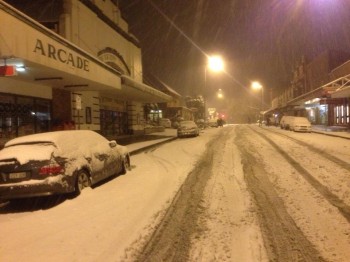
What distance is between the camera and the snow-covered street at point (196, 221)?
5531mm

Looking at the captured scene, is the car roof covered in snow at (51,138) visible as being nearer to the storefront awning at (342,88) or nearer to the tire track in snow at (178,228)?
the tire track in snow at (178,228)

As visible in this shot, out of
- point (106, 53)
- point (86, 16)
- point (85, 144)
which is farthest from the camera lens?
point (106, 53)

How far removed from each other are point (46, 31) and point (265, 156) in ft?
32.5

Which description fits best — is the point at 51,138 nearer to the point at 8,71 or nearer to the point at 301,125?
the point at 8,71

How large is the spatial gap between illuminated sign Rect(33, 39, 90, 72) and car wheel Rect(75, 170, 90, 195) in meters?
5.48

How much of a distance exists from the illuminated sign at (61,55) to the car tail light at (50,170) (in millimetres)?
5865

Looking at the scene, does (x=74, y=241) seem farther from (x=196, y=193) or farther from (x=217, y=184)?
(x=217, y=184)

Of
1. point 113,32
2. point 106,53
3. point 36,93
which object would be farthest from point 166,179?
point 113,32

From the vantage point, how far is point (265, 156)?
55.6 ft

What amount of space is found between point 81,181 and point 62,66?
7029mm

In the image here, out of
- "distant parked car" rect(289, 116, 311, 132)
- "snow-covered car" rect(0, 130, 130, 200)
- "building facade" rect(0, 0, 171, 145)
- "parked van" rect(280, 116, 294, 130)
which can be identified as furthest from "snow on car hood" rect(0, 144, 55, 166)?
"parked van" rect(280, 116, 294, 130)

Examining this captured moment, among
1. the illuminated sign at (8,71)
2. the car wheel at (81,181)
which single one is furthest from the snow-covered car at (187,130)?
the car wheel at (81,181)

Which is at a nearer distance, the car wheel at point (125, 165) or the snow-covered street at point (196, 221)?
the snow-covered street at point (196, 221)

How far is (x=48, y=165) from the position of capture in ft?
28.5
